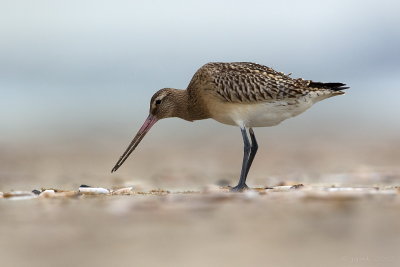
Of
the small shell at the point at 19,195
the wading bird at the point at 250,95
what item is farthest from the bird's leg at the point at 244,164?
the small shell at the point at 19,195

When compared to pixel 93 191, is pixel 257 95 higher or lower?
higher

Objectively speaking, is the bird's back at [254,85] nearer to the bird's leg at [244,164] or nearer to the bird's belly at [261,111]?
the bird's belly at [261,111]

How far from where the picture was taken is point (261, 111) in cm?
1405

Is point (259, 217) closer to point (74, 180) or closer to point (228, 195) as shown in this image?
point (228, 195)

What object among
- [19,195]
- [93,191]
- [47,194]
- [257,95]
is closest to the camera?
[47,194]

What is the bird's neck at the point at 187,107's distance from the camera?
48.9 feet

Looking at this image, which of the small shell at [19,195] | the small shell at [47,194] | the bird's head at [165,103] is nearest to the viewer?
the small shell at [47,194]

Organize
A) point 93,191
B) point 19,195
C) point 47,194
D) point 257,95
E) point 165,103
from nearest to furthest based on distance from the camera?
point 47,194 → point 257,95 → point 19,195 → point 93,191 → point 165,103

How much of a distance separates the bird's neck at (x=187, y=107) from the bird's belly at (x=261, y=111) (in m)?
0.78

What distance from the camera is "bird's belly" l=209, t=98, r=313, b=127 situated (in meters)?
14.0

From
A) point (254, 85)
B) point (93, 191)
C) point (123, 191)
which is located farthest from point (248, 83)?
point (93, 191)

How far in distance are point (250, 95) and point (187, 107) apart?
1591 mm

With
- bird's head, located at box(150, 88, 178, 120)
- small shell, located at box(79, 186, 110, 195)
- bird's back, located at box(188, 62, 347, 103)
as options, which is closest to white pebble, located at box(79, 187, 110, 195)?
small shell, located at box(79, 186, 110, 195)

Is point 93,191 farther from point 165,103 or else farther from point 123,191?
point 165,103
